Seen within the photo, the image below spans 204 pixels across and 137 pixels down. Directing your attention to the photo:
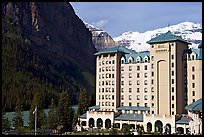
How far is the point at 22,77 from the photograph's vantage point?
11806 cm

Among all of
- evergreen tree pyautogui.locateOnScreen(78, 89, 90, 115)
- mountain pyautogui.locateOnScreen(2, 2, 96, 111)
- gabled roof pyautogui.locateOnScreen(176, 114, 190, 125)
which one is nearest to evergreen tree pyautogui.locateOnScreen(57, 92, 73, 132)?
evergreen tree pyautogui.locateOnScreen(78, 89, 90, 115)

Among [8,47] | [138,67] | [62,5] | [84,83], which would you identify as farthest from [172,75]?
[62,5]

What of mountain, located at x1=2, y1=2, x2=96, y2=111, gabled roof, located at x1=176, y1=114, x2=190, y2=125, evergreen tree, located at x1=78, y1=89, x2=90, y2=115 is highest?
mountain, located at x1=2, y1=2, x2=96, y2=111

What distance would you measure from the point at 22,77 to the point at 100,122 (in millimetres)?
75679

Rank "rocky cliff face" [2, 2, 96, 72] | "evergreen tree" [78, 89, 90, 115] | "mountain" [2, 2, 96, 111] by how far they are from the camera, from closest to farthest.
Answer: "evergreen tree" [78, 89, 90, 115]
"mountain" [2, 2, 96, 111]
"rocky cliff face" [2, 2, 96, 72]

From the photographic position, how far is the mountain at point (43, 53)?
114075mm

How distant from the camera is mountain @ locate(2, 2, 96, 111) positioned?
374ft

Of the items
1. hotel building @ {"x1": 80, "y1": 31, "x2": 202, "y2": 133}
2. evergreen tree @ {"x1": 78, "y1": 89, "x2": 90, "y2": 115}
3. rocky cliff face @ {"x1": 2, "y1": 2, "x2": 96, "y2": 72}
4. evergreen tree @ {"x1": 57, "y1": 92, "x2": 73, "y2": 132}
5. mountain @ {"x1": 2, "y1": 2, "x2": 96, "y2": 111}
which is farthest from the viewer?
rocky cliff face @ {"x1": 2, "y1": 2, "x2": 96, "y2": 72}

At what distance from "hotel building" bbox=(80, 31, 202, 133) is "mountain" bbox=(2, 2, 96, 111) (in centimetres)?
4590

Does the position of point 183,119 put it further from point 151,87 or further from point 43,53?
→ point 43,53

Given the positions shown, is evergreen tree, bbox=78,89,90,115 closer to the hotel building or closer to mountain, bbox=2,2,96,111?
the hotel building

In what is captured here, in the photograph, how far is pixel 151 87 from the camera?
44.0 meters

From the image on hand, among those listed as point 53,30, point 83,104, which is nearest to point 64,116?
point 83,104

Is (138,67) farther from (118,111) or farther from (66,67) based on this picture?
(66,67)
